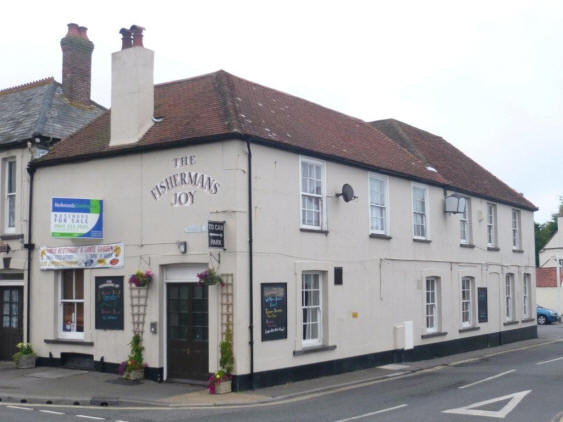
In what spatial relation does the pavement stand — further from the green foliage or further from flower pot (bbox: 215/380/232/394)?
the green foliage

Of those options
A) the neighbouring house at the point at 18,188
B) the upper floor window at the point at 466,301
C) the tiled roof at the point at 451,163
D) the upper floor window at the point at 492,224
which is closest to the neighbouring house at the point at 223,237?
the neighbouring house at the point at 18,188

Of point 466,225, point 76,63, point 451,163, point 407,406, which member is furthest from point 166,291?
point 451,163

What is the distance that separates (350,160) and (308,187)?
5.93 feet

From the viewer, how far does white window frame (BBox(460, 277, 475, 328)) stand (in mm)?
25862

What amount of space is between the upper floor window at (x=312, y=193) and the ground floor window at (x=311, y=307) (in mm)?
1353

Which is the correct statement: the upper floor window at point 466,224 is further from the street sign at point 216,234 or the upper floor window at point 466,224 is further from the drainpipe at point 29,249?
the drainpipe at point 29,249

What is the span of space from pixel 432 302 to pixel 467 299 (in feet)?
9.67

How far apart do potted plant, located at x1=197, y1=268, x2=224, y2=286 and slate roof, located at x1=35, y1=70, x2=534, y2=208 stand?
3.06 metres

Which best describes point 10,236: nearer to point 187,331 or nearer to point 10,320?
point 10,320

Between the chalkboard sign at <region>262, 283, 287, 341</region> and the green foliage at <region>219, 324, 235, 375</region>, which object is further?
the chalkboard sign at <region>262, 283, 287, 341</region>

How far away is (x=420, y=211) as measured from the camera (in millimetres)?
23484

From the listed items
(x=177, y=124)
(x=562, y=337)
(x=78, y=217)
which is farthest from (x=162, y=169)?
(x=562, y=337)

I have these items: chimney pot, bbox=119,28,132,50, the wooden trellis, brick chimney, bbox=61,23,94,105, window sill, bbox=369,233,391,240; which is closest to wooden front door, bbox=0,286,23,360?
the wooden trellis

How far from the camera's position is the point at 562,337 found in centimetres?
3225
